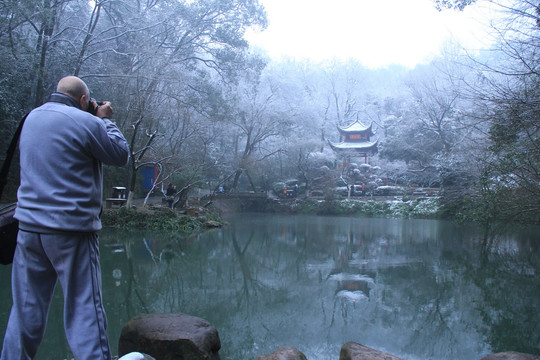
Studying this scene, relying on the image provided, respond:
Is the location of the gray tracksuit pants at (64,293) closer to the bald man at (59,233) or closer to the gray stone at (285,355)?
the bald man at (59,233)

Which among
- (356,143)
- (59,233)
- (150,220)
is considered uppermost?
(356,143)

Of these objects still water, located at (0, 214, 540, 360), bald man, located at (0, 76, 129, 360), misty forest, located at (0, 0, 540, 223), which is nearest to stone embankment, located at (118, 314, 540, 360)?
still water, located at (0, 214, 540, 360)

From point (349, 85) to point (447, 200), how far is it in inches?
667

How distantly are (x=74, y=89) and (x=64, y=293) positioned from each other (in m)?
0.77

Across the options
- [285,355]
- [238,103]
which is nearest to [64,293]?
[285,355]

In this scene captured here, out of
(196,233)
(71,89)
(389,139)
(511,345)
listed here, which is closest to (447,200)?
(389,139)

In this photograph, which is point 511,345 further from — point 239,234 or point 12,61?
point 12,61

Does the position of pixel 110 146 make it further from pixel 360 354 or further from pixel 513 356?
pixel 513 356

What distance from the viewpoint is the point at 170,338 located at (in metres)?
2.39

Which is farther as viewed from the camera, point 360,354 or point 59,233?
point 360,354

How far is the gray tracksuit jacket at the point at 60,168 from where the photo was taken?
1.33 metres

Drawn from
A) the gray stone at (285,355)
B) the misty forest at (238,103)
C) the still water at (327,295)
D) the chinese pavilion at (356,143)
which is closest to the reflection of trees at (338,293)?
the still water at (327,295)

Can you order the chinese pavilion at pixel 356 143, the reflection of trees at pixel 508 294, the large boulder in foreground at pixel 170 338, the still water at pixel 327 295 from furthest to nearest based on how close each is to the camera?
the chinese pavilion at pixel 356 143 < the reflection of trees at pixel 508 294 < the still water at pixel 327 295 < the large boulder in foreground at pixel 170 338

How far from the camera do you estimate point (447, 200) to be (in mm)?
15141
